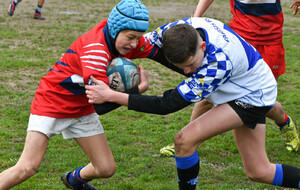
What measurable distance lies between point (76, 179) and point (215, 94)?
1.87 metres

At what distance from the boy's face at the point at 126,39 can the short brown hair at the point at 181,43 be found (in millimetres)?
405

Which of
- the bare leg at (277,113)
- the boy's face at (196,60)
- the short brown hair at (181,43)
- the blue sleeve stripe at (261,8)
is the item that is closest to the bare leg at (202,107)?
the bare leg at (277,113)

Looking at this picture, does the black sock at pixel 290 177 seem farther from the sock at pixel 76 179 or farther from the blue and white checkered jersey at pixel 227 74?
the sock at pixel 76 179

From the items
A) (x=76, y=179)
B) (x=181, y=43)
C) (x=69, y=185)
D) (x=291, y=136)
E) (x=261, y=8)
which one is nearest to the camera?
(x=181, y=43)

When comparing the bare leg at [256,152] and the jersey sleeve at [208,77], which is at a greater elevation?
the jersey sleeve at [208,77]

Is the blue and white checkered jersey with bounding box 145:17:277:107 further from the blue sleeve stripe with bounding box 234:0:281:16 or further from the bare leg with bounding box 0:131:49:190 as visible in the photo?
the blue sleeve stripe with bounding box 234:0:281:16


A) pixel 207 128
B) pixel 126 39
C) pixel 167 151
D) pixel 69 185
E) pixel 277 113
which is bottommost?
pixel 167 151

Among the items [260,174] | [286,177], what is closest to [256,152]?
[260,174]

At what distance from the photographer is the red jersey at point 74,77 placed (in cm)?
392

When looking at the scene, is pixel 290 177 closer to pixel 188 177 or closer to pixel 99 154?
pixel 188 177

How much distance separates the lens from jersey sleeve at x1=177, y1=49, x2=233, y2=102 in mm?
3709

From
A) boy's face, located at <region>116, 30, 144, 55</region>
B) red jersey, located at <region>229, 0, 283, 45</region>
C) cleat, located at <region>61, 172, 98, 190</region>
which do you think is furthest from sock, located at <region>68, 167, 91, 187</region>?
red jersey, located at <region>229, 0, 283, 45</region>

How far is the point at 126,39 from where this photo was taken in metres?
3.91

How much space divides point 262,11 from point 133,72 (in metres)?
2.52
